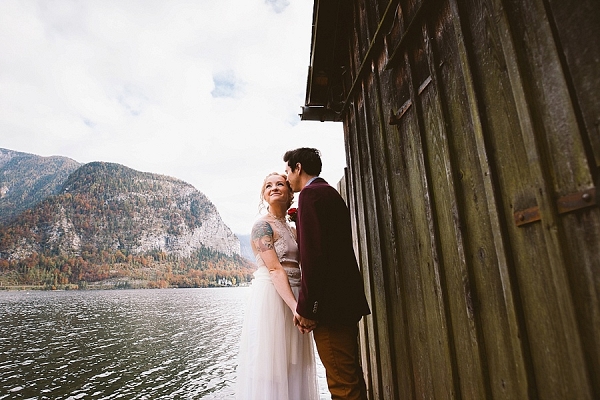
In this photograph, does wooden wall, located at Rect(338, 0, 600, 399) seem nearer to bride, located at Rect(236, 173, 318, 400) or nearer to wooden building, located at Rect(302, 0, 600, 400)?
wooden building, located at Rect(302, 0, 600, 400)

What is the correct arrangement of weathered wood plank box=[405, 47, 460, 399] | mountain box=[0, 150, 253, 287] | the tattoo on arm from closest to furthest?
weathered wood plank box=[405, 47, 460, 399], the tattoo on arm, mountain box=[0, 150, 253, 287]

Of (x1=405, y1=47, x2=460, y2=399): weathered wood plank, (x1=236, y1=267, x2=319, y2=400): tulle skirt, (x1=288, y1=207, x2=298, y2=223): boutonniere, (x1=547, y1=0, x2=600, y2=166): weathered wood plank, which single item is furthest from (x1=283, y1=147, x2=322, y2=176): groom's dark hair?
(x1=547, y1=0, x2=600, y2=166): weathered wood plank

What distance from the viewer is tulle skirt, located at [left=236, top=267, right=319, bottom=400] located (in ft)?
8.22

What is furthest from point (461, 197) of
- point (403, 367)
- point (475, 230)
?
point (403, 367)

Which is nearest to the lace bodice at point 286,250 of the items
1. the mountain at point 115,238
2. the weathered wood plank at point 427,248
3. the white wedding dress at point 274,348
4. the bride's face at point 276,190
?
the white wedding dress at point 274,348

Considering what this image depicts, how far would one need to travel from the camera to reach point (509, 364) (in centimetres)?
131

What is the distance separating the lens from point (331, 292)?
7.29ft

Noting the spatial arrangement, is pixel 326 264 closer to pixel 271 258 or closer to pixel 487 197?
pixel 271 258

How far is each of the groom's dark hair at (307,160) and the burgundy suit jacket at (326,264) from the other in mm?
355

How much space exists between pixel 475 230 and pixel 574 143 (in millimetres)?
665

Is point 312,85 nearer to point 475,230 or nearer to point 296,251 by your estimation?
point 296,251

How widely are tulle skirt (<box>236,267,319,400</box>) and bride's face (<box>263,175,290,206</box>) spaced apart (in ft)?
2.14

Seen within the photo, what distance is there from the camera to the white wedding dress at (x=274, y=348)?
2.51 metres

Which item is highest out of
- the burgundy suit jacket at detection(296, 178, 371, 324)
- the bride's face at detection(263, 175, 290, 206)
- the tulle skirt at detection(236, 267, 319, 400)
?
the bride's face at detection(263, 175, 290, 206)
